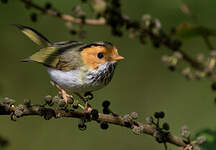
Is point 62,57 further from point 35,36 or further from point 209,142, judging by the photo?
A: point 209,142

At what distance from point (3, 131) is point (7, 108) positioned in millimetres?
2908

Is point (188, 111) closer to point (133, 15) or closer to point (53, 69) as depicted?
point (133, 15)

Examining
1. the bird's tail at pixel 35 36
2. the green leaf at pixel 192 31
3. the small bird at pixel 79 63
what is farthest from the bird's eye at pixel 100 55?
the green leaf at pixel 192 31

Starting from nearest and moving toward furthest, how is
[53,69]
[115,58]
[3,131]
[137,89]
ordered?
1. [115,58]
2. [53,69]
3. [3,131]
4. [137,89]

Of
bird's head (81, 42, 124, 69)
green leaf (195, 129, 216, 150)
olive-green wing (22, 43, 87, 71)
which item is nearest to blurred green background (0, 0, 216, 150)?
olive-green wing (22, 43, 87, 71)

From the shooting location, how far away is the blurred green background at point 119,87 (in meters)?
5.08

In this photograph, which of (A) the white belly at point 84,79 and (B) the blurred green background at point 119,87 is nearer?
(A) the white belly at point 84,79

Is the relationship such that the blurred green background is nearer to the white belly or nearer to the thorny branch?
the white belly

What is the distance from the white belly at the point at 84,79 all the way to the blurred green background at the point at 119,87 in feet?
4.58

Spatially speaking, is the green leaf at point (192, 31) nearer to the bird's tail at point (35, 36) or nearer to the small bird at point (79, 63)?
the small bird at point (79, 63)

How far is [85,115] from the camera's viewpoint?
264cm

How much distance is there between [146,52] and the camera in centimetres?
566

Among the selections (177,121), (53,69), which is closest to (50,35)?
(53,69)

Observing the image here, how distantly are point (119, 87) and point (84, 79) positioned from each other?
6.34 feet
